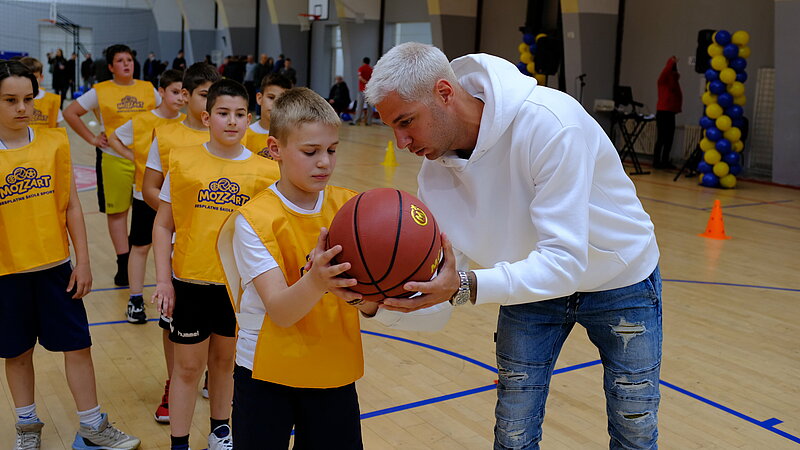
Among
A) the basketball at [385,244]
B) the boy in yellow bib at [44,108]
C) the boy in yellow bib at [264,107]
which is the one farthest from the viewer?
the boy in yellow bib at [44,108]

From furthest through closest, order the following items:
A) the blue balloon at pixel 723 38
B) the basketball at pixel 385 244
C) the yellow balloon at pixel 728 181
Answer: the yellow balloon at pixel 728 181 < the blue balloon at pixel 723 38 < the basketball at pixel 385 244

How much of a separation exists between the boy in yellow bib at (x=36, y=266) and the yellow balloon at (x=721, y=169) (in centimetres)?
1071

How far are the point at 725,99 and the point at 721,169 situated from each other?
3.57 feet

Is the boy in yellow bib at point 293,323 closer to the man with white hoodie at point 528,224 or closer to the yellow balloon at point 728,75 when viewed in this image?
the man with white hoodie at point 528,224

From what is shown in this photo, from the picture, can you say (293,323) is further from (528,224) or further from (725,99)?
(725,99)

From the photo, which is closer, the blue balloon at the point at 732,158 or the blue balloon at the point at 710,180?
the blue balloon at the point at 732,158

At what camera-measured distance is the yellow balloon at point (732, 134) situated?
11797 millimetres

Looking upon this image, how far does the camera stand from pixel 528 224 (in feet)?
7.19

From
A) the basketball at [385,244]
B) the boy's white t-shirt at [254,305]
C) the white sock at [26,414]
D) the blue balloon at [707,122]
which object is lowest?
the white sock at [26,414]

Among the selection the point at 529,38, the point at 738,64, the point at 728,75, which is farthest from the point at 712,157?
the point at 529,38

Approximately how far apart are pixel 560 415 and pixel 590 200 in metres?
1.90

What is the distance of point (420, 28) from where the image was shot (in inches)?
842

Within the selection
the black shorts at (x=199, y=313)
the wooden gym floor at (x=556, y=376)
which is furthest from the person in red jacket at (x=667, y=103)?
the black shorts at (x=199, y=313)

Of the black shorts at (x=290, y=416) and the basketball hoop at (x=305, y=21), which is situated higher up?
the basketball hoop at (x=305, y=21)
